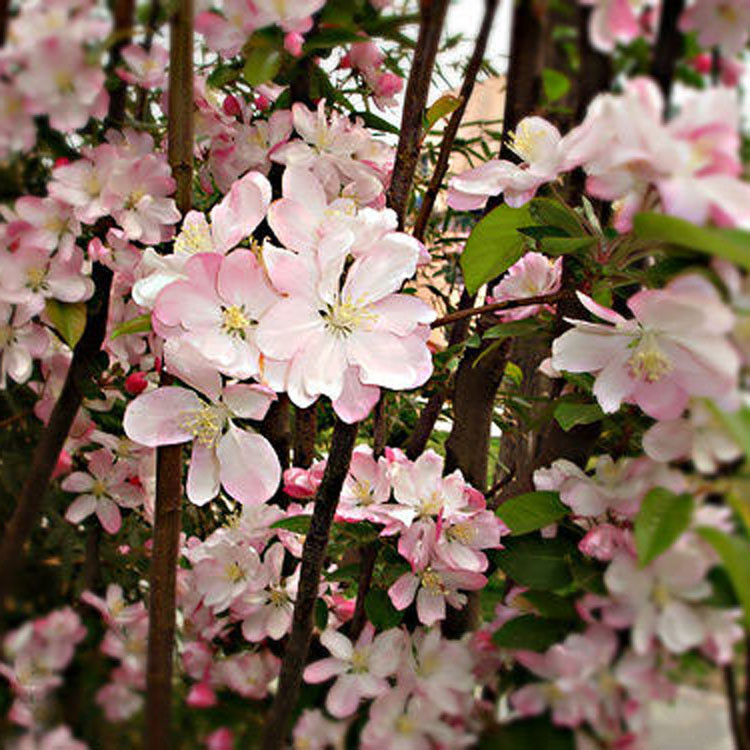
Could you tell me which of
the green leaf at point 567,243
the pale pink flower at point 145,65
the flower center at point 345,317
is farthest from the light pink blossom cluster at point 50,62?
the green leaf at point 567,243

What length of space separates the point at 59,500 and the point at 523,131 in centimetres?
36

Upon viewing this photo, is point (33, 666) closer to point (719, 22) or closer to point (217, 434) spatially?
point (217, 434)

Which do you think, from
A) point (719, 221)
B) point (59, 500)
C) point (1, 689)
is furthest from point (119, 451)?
point (719, 221)

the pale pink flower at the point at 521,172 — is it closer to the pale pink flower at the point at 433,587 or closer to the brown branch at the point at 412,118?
the brown branch at the point at 412,118

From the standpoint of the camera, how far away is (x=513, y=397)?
3.00ft

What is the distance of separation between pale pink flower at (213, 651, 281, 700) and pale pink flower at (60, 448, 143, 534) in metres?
0.12

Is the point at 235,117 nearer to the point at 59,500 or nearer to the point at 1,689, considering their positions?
the point at 59,500

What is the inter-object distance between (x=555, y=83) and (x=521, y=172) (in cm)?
10

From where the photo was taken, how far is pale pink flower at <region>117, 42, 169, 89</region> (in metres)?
0.48

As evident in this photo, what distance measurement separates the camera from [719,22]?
1.33ft

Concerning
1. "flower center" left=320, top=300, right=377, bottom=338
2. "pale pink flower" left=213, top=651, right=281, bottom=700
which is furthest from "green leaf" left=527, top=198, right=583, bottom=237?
"pale pink flower" left=213, top=651, right=281, bottom=700

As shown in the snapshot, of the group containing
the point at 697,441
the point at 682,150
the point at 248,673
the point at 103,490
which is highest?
the point at 682,150

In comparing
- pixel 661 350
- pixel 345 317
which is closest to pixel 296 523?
pixel 345 317

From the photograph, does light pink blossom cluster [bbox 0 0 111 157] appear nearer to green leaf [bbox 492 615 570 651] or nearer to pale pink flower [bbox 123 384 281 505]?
pale pink flower [bbox 123 384 281 505]
